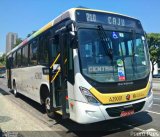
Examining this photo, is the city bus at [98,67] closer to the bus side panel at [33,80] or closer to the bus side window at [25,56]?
the bus side panel at [33,80]

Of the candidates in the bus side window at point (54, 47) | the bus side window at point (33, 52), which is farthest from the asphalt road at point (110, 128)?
the bus side window at point (33, 52)

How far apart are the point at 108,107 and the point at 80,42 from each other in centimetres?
185

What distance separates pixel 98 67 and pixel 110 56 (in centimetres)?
→ 52

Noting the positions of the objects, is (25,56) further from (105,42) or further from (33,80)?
(105,42)

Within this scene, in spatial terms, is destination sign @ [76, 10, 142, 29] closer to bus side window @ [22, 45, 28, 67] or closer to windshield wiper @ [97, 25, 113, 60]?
windshield wiper @ [97, 25, 113, 60]

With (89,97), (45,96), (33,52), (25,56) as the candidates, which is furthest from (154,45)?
(89,97)

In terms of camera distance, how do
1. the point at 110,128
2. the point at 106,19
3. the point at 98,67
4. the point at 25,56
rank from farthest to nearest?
the point at 25,56 < the point at 110,128 < the point at 106,19 < the point at 98,67

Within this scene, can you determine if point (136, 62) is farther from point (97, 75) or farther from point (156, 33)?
point (156, 33)

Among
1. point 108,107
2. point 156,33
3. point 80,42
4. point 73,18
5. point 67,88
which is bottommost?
point 108,107

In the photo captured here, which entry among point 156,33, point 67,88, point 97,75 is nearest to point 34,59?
point 67,88

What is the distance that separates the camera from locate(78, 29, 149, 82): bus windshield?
699cm

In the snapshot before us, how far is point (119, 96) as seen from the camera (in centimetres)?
711

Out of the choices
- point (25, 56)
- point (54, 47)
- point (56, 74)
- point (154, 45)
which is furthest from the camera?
point (154, 45)

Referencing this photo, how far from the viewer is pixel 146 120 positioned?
8.74m
